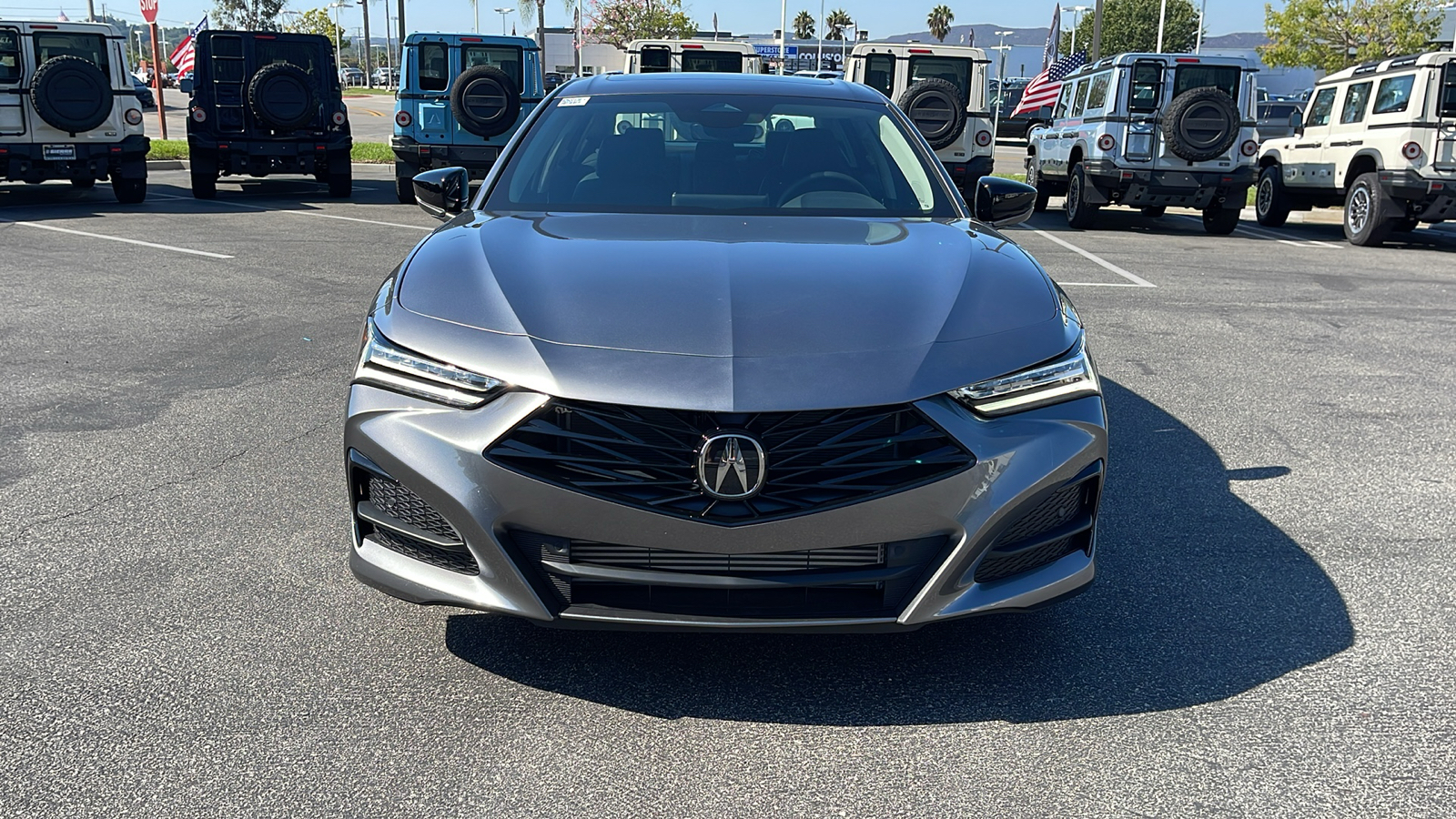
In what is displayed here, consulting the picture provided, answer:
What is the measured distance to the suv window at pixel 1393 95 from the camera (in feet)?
45.1

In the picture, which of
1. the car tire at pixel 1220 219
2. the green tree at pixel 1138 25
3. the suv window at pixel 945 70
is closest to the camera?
the car tire at pixel 1220 219

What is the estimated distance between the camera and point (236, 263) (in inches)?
409

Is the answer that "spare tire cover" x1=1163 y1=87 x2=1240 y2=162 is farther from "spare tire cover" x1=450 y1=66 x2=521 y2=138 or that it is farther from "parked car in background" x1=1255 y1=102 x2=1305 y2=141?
"parked car in background" x1=1255 y1=102 x2=1305 y2=141

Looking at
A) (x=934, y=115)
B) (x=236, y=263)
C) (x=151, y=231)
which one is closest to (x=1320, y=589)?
(x=236, y=263)

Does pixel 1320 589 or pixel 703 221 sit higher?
pixel 703 221

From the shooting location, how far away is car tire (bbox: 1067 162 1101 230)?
51.2ft

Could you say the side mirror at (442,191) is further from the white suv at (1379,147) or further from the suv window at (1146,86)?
the suv window at (1146,86)

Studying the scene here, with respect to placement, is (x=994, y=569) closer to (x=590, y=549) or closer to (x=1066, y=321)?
(x=1066, y=321)

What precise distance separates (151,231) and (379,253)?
3.03 m

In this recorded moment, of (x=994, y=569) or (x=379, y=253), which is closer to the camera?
(x=994, y=569)

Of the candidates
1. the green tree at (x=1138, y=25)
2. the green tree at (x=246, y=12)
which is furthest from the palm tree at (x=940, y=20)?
the green tree at (x=246, y=12)

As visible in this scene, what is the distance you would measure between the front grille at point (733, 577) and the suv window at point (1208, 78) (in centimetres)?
1431

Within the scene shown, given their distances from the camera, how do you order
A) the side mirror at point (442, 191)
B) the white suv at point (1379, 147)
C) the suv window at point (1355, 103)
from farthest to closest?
1. the suv window at point (1355, 103)
2. the white suv at point (1379, 147)
3. the side mirror at point (442, 191)

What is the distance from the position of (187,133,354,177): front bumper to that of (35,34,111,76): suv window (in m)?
1.34
